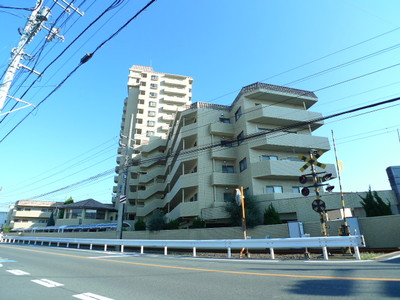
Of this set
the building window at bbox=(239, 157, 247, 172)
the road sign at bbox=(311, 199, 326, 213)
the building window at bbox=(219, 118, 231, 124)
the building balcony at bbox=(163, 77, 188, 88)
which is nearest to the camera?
the road sign at bbox=(311, 199, 326, 213)

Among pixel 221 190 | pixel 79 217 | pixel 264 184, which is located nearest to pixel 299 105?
pixel 264 184

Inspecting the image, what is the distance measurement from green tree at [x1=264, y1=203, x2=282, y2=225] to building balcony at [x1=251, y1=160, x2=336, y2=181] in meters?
4.42

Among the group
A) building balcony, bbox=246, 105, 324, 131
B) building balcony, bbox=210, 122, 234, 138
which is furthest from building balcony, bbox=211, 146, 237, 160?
building balcony, bbox=246, 105, 324, 131

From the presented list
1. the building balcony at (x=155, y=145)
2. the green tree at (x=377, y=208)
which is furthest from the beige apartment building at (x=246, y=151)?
the building balcony at (x=155, y=145)

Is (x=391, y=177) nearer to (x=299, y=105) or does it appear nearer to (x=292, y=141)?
(x=292, y=141)

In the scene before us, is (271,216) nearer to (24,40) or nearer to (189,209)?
(189,209)

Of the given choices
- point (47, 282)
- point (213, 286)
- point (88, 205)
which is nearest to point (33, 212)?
point (88, 205)

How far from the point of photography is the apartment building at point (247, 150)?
80.6ft

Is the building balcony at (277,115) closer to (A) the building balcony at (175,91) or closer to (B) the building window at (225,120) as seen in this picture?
(B) the building window at (225,120)

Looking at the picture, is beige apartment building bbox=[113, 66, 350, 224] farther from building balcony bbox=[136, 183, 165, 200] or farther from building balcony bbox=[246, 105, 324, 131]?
building balcony bbox=[136, 183, 165, 200]

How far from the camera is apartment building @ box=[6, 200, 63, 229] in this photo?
59.0 m

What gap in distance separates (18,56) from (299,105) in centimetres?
2924

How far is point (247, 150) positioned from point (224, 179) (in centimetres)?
418

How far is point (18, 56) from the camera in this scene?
34.9 ft
